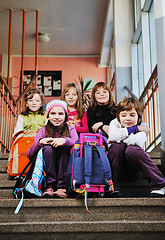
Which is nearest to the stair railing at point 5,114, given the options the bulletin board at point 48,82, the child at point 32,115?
the child at point 32,115

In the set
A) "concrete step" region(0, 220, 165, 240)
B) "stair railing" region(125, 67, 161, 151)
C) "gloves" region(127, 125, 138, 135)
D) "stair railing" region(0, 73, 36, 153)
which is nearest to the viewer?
"concrete step" region(0, 220, 165, 240)

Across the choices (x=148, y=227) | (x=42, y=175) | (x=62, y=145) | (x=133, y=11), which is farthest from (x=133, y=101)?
(x=133, y=11)

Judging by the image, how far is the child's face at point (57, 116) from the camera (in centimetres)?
250

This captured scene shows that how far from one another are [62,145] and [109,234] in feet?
2.59

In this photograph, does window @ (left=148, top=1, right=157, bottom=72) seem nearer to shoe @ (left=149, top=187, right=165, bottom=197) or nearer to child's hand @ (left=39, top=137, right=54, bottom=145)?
child's hand @ (left=39, top=137, right=54, bottom=145)

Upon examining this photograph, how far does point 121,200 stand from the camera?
1837 millimetres

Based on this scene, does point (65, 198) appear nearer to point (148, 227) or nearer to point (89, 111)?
point (148, 227)

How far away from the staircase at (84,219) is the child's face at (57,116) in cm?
79

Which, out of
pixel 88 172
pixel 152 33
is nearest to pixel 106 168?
pixel 88 172

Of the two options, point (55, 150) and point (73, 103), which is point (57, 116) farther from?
point (73, 103)

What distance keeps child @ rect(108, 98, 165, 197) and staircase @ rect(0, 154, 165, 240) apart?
0.23 metres

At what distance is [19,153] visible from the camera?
2648mm

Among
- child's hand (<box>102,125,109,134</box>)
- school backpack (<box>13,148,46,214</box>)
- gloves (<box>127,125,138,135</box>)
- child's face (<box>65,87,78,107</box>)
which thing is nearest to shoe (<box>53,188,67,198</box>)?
school backpack (<box>13,148,46,214</box>)

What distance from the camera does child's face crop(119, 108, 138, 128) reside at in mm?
2441
